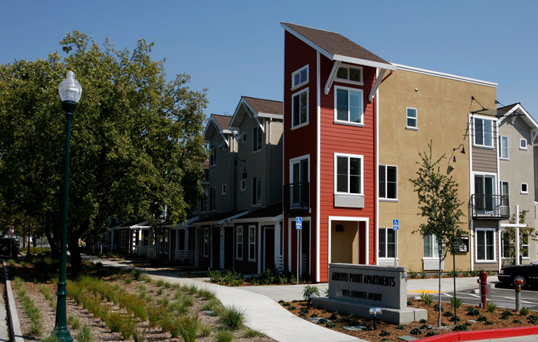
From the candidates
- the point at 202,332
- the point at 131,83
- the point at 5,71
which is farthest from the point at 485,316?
the point at 5,71

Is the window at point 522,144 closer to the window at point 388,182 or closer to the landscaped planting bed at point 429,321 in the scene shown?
the window at point 388,182

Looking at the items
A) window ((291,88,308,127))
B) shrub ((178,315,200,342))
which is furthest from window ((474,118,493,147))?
shrub ((178,315,200,342))

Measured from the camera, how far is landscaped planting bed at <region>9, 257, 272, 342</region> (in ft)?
35.6

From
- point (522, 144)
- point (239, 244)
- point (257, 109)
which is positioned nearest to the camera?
point (257, 109)

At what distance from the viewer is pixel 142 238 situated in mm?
A: 51094

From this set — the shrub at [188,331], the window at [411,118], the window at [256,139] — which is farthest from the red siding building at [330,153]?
the shrub at [188,331]

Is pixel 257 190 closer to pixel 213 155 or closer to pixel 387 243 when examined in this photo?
pixel 213 155

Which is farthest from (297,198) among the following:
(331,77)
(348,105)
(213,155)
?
(213,155)

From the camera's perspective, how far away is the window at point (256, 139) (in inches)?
1187

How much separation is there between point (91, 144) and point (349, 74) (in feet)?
40.1

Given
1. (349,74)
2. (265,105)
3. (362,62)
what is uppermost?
(362,62)

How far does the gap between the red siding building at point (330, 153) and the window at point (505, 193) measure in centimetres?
968

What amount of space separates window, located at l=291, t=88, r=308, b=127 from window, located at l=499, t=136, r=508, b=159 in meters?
13.4

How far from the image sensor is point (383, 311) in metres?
12.4
